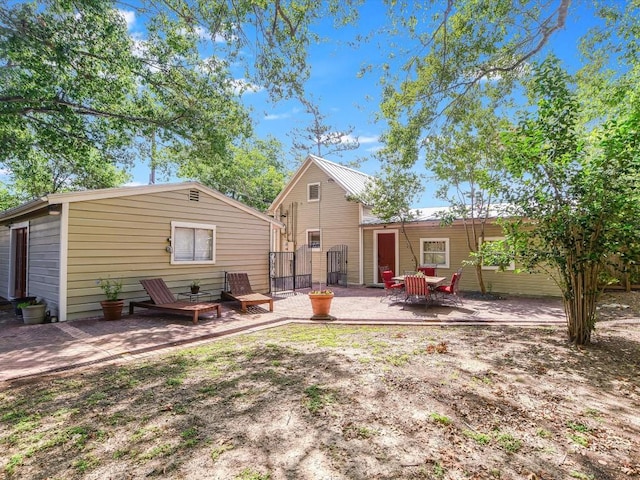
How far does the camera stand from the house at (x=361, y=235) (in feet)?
42.4

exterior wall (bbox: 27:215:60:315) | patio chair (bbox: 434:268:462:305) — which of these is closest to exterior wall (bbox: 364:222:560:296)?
patio chair (bbox: 434:268:462:305)

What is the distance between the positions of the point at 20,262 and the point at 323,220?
1178 cm

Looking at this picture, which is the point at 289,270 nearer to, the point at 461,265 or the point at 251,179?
the point at 461,265

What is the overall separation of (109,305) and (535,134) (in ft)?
29.4

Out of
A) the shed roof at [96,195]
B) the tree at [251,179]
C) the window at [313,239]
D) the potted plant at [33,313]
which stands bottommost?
the potted plant at [33,313]

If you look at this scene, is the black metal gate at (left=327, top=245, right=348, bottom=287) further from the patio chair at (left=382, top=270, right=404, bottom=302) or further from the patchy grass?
the patchy grass

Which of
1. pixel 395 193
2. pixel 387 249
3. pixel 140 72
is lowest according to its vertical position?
pixel 387 249

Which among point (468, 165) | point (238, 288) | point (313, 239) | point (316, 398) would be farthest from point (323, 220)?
point (316, 398)

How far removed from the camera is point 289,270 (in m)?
16.5

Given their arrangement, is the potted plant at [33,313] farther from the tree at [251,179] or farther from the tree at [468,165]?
the tree at [251,179]

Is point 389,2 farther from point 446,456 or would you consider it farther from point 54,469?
point 54,469

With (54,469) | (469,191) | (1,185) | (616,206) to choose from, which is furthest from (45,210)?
(1,185)

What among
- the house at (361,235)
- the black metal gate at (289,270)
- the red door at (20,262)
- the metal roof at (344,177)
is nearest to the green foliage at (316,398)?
the black metal gate at (289,270)

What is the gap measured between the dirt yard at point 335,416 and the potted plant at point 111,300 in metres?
3.22
